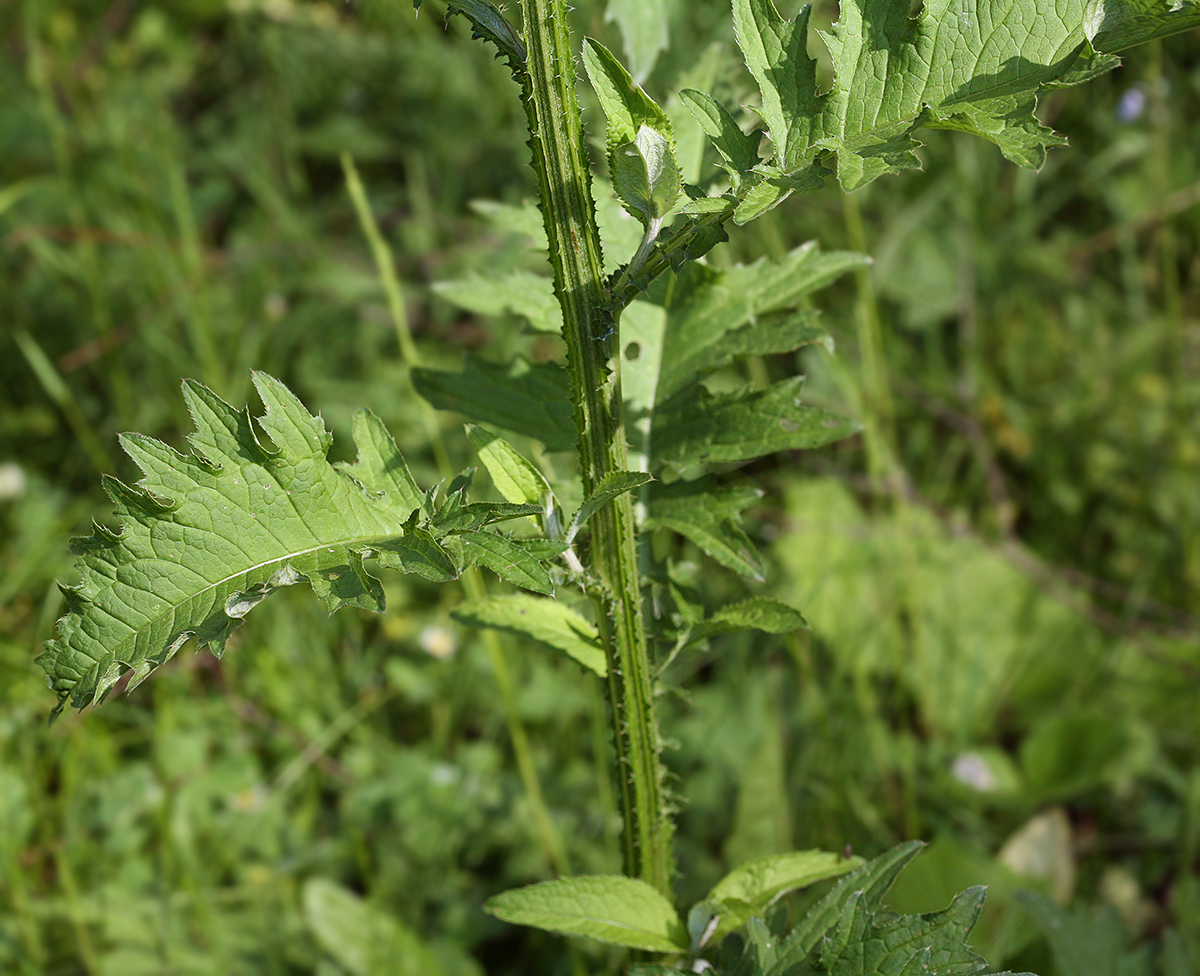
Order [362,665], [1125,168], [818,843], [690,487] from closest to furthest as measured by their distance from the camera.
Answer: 1. [690,487]
2. [818,843]
3. [362,665]
4. [1125,168]

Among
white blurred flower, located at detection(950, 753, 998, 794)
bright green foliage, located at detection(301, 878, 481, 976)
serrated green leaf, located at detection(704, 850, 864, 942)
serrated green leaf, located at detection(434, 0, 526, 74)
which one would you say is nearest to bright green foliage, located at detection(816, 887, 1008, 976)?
serrated green leaf, located at detection(704, 850, 864, 942)

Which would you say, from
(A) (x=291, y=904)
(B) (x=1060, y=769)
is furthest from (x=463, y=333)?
(B) (x=1060, y=769)

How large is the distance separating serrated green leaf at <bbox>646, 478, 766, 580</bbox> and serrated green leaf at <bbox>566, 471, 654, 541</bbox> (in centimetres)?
30

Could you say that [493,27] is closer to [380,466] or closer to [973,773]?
[380,466]

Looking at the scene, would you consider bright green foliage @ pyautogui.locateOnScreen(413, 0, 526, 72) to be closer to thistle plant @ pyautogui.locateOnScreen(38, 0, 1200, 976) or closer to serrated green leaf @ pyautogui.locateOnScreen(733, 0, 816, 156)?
thistle plant @ pyautogui.locateOnScreen(38, 0, 1200, 976)

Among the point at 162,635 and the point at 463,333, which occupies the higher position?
the point at 463,333

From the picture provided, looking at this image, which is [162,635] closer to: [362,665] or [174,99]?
[362,665]

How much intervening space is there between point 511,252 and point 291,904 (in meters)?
2.08

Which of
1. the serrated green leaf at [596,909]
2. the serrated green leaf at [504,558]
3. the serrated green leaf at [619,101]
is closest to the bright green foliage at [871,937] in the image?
the serrated green leaf at [596,909]

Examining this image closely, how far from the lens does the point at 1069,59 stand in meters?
0.96

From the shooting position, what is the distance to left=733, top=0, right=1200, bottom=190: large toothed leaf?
0.94m

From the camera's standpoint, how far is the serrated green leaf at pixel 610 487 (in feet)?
3.35

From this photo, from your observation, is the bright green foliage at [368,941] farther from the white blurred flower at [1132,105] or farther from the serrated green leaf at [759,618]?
the white blurred flower at [1132,105]

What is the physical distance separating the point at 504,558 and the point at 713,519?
0.45 meters
